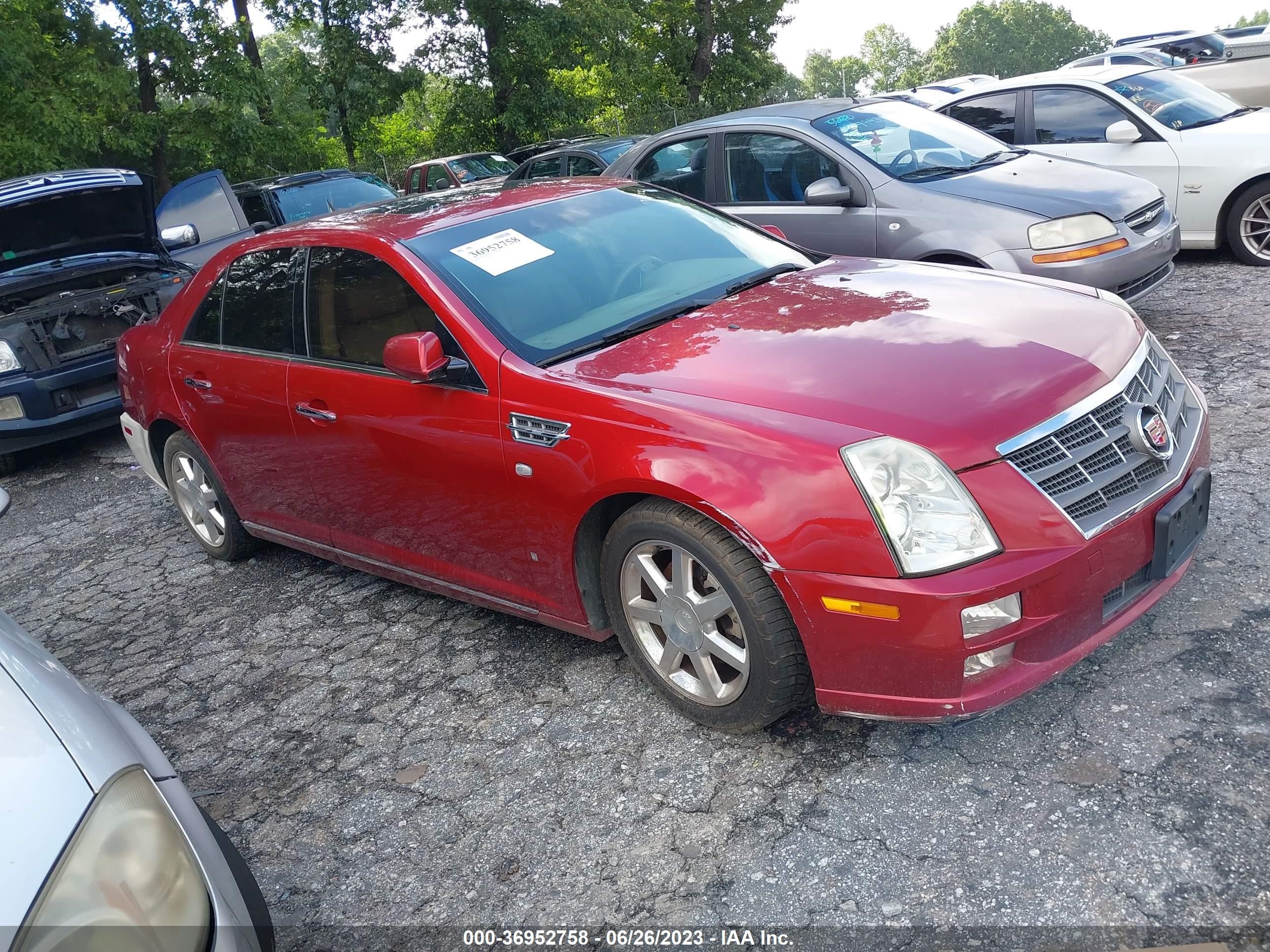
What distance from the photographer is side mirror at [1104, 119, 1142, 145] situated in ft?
25.0

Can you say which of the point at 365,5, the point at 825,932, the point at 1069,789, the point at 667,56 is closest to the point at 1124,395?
the point at 1069,789

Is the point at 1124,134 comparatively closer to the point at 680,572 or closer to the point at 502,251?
the point at 502,251

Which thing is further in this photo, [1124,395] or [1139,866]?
[1124,395]

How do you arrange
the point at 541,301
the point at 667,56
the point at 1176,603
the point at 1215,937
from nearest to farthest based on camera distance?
the point at 1215,937 < the point at 1176,603 < the point at 541,301 < the point at 667,56

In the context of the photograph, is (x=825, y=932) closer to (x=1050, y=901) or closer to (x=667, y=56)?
(x=1050, y=901)

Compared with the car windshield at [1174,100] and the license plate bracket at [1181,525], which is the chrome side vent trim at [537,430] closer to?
the license plate bracket at [1181,525]

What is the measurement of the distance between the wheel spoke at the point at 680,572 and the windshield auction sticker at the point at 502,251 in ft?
4.24

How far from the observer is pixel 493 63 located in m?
23.0

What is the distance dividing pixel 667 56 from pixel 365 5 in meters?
10.7

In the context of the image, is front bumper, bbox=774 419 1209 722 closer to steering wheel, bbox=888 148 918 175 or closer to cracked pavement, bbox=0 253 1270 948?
cracked pavement, bbox=0 253 1270 948

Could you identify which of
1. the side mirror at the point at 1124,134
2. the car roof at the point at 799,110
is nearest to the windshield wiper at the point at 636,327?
the car roof at the point at 799,110

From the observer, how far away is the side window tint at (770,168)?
659 cm

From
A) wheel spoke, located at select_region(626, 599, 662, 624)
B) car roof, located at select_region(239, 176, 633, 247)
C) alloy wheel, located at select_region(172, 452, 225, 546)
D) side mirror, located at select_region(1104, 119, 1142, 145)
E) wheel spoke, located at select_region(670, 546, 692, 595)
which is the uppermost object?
car roof, located at select_region(239, 176, 633, 247)

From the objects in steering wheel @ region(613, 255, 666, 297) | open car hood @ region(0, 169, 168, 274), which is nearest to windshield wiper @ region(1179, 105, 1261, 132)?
steering wheel @ region(613, 255, 666, 297)
